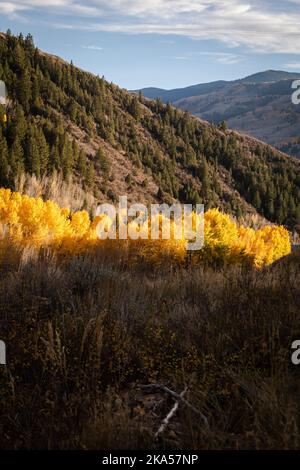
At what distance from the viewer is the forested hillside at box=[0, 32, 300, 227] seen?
56.0 m

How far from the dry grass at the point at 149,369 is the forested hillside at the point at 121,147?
43330 millimetres

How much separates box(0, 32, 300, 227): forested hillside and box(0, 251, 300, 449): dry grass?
1706 inches

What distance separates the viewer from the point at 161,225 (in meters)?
21.7

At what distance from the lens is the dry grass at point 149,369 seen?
298 cm

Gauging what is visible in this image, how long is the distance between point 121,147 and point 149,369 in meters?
78.1
